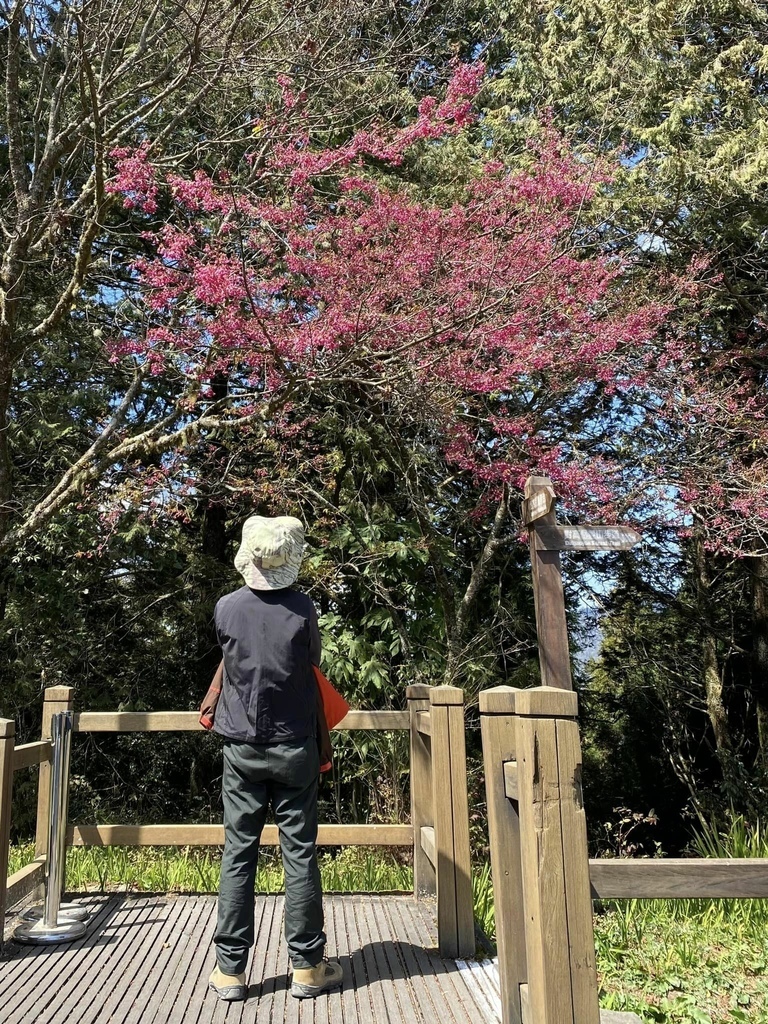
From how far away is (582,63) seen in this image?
786 centimetres

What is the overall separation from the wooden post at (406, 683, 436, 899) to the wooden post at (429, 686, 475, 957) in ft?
2.31

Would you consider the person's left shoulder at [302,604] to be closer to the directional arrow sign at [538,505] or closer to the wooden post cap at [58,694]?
the directional arrow sign at [538,505]

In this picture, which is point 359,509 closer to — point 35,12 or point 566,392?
point 566,392

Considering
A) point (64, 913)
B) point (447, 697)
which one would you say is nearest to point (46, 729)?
point (64, 913)

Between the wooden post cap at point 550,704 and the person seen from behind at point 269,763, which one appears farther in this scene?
the person seen from behind at point 269,763

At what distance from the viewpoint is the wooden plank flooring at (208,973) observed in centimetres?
294

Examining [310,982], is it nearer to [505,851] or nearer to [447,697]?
[505,851]

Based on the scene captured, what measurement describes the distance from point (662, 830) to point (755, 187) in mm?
7919

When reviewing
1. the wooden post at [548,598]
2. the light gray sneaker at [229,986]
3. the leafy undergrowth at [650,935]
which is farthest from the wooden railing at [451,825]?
the wooden post at [548,598]

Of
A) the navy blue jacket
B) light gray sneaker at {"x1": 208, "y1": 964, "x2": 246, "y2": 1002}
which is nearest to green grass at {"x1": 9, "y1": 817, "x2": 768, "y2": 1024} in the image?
light gray sneaker at {"x1": 208, "y1": 964, "x2": 246, "y2": 1002}

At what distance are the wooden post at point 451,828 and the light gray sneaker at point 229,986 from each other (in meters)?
0.90

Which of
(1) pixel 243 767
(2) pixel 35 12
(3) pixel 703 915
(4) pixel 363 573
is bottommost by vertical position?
(3) pixel 703 915

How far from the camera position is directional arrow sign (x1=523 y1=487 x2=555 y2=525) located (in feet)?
14.6

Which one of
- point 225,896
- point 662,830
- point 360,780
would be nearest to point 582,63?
point 360,780
